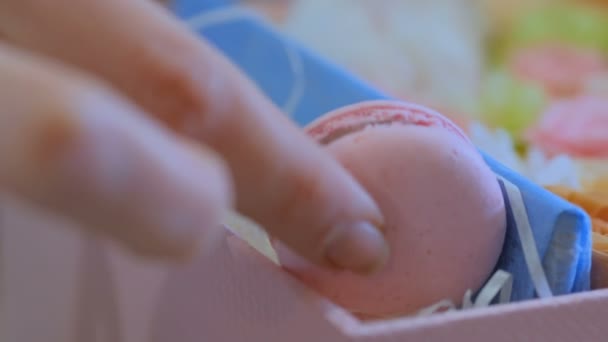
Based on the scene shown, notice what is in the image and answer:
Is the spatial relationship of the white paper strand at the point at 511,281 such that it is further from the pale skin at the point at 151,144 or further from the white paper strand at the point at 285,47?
the white paper strand at the point at 285,47

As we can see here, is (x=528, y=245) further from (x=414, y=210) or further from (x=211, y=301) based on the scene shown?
(x=211, y=301)

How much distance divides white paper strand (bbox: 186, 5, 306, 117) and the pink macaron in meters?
0.30

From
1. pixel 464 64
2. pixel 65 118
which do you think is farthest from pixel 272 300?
pixel 464 64

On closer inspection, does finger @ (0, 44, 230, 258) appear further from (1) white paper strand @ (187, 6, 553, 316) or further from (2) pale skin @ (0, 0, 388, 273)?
(1) white paper strand @ (187, 6, 553, 316)

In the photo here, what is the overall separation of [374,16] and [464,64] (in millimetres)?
142

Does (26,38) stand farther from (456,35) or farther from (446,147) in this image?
(456,35)

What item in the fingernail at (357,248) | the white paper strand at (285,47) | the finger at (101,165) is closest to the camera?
the finger at (101,165)

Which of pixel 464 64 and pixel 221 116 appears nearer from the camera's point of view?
pixel 221 116

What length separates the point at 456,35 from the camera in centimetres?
114

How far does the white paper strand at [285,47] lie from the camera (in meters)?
0.78

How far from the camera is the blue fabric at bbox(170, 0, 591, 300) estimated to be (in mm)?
474

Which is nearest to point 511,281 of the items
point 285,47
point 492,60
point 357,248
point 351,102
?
point 357,248

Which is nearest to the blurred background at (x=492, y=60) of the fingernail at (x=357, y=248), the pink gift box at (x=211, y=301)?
the pink gift box at (x=211, y=301)

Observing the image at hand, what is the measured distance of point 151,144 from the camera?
273mm
